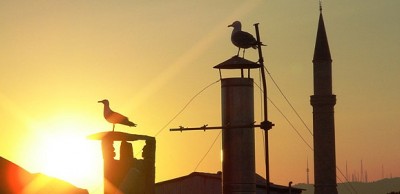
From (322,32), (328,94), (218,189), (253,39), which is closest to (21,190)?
(253,39)

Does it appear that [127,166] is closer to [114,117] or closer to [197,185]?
[114,117]

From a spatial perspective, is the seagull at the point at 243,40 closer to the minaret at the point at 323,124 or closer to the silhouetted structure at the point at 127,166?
the silhouetted structure at the point at 127,166

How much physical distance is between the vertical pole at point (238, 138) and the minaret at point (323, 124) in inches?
2532

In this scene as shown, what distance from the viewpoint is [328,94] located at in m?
84.3

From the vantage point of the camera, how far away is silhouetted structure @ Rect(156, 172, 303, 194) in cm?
6047

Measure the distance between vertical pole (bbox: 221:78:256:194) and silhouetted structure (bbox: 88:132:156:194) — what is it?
1.80 metres

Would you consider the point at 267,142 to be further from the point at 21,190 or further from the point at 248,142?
the point at 21,190

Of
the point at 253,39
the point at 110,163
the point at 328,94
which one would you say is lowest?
the point at 110,163

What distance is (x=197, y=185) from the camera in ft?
201

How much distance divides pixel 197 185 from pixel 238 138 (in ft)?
139

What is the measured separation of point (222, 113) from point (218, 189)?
40.2 m

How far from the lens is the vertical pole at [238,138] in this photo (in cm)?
1927

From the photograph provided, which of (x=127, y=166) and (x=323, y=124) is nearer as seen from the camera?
(x=127, y=166)

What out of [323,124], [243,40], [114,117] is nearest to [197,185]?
[323,124]
